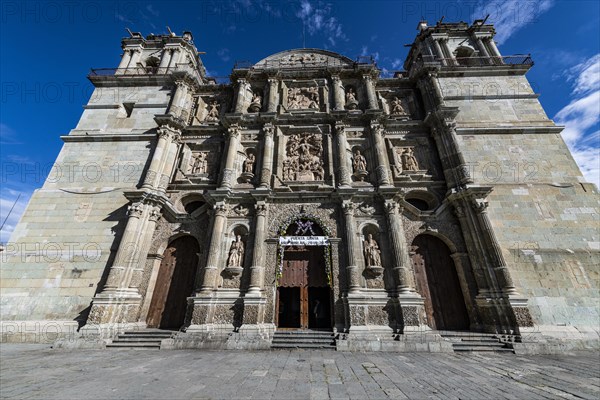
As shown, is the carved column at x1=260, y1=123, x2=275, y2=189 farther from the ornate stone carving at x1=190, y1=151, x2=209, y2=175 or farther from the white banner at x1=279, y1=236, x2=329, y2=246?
the ornate stone carving at x1=190, y1=151, x2=209, y2=175

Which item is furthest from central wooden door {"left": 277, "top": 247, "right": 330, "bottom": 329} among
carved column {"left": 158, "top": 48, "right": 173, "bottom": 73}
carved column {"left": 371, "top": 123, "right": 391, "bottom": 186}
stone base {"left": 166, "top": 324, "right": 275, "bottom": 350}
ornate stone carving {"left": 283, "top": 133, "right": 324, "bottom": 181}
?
carved column {"left": 158, "top": 48, "right": 173, "bottom": 73}

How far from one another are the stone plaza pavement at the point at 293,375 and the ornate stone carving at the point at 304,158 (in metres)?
8.65

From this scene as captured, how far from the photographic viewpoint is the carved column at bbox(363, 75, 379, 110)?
15358mm

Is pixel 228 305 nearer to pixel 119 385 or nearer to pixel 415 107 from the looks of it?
pixel 119 385

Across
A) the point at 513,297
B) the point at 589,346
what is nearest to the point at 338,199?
the point at 513,297

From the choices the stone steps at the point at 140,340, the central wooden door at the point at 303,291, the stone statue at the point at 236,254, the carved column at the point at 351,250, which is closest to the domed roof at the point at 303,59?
the carved column at the point at 351,250

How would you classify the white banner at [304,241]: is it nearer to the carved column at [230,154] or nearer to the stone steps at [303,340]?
the stone steps at [303,340]

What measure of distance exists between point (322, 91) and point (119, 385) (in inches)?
→ 674

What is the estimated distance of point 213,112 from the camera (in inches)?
670

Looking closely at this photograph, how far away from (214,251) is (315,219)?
5.12 m

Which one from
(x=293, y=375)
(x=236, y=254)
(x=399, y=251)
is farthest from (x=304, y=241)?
(x=293, y=375)

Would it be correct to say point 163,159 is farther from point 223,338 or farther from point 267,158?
point 223,338

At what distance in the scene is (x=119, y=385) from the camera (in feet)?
16.6

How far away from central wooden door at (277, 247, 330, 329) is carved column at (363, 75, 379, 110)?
967cm
